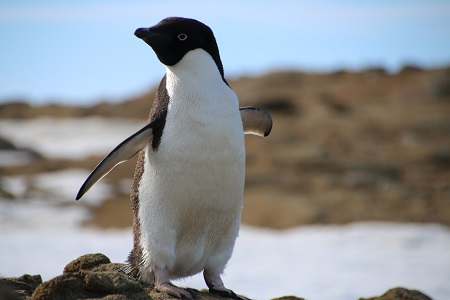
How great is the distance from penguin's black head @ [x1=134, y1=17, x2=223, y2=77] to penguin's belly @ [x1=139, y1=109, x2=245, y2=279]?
0.40m

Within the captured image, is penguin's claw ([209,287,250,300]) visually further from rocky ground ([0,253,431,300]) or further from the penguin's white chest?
the penguin's white chest

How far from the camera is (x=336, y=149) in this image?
17.7m

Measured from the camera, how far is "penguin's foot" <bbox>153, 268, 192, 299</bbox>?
3.99m

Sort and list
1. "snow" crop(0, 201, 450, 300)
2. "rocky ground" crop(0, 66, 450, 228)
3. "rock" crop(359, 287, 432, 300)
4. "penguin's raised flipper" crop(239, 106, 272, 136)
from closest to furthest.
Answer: "rock" crop(359, 287, 432, 300) < "penguin's raised flipper" crop(239, 106, 272, 136) < "snow" crop(0, 201, 450, 300) < "rocky ground" crop(0, 66, 450, 228)

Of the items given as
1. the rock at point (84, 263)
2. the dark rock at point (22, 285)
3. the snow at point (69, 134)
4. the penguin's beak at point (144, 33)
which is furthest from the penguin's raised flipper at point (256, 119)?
the snow at point (69, 134)

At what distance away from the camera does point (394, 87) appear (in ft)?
83.7

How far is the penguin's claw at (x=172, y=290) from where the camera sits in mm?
3977

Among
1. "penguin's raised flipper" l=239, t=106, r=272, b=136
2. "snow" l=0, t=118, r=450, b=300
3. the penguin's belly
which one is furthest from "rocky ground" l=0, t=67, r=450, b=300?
"penguin's raised flipper" l=239, t=106, r=272, b=136

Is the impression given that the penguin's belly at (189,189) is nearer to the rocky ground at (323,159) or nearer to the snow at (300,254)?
the rocky ground at (323,159)

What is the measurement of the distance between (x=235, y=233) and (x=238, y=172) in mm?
433

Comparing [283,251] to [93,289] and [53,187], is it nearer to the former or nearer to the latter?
[93,289]

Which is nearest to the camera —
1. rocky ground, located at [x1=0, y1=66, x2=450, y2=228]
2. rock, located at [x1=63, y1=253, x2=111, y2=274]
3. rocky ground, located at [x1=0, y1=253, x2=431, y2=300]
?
rocky ground, located at [x1=0, y1=253, x2=431, y2=300]

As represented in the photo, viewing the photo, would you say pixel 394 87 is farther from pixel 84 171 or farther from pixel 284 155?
pixel 84 171

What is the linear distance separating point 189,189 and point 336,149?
1399cm
